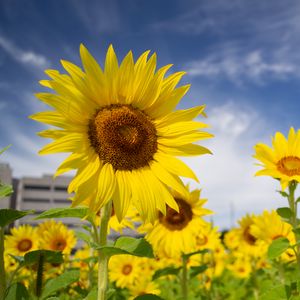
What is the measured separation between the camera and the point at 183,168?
3127mm

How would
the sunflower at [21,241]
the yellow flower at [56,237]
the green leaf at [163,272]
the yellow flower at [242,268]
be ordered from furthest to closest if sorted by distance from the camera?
1. the yellow flower at [242,268]
2. the sunflower at [21,241]
3. the yellow flower at [56,237]
4. the green leaf at [163,272]

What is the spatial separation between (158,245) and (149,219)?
9.47ft

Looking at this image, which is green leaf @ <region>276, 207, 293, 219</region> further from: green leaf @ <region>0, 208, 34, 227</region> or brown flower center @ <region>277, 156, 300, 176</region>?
green leaf @ <region>0, 208, 34, 227</region>

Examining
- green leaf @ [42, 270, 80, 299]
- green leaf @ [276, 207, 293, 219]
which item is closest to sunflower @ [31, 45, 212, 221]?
green leaf @ [42, 270, 80, 299]

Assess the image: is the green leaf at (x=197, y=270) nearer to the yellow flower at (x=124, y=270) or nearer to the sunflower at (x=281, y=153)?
the sunflower at (x=281, y=153)

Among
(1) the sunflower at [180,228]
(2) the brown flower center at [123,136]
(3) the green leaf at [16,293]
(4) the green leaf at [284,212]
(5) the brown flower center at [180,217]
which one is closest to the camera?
(3) the green leaf at [16,293]

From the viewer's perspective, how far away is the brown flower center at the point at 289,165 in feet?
15.2

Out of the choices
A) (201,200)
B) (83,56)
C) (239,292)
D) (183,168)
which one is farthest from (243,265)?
(83,56)

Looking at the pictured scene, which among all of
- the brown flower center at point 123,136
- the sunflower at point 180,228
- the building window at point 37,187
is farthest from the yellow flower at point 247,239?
the building window at point 37,187

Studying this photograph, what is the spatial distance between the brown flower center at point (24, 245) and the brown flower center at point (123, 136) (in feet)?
14.8

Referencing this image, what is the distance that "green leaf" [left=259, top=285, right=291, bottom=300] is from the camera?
362cm

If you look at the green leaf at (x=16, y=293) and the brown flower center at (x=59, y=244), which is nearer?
the green leaf at (x=16, y=293)

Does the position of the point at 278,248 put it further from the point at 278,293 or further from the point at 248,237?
the point at 248,237

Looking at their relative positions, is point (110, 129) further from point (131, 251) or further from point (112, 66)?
point (131, 251)
